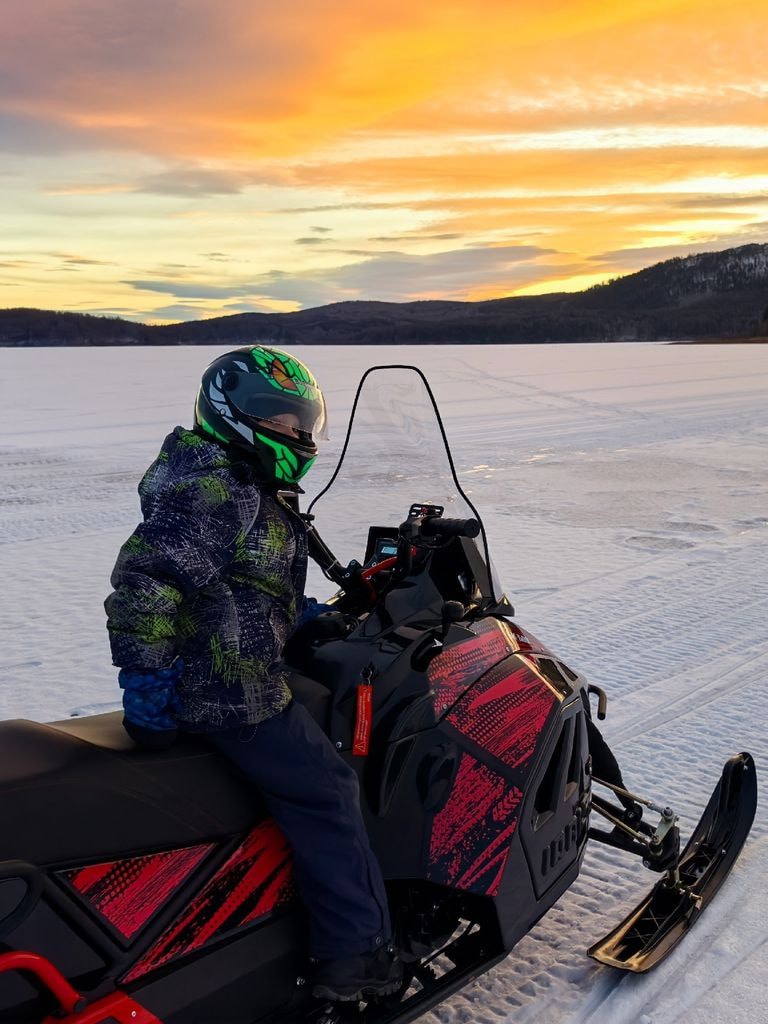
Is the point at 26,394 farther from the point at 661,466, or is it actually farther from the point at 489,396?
the point at 661,466

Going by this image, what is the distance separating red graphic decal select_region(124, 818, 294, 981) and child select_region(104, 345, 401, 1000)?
59 millimetres

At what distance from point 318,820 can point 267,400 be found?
3.14ft

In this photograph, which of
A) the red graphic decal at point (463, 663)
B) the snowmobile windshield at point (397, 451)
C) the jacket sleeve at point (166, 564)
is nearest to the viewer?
the jacket sleeve at point (166, 564)

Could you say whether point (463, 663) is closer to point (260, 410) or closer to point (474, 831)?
point (474, 831)

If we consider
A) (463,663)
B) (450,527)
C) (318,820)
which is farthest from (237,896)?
(450,527)

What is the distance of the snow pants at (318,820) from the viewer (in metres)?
2.20

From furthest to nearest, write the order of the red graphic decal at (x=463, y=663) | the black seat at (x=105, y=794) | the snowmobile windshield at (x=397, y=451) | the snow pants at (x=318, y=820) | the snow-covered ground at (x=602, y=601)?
the snowmobile windshield at (x=397, y=451) → the snow-covered ground at (x=602, y=601) → the red graphic decal at (x=463, y=663) → the snow pants at (x=318, y=820) → the black seat at (x=105, y=794)

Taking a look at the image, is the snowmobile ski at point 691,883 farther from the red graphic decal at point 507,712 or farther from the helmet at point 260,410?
the helmet at point 260,410

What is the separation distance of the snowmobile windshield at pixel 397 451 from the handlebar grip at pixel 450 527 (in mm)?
264

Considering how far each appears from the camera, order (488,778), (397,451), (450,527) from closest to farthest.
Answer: (488,778), (450,527), (397,451)

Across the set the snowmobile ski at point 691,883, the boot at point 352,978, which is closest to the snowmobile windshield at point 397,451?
the boot at point 352,978

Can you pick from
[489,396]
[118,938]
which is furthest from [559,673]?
[489,396]

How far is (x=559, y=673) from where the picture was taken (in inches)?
111

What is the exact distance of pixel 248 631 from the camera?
2.24m
